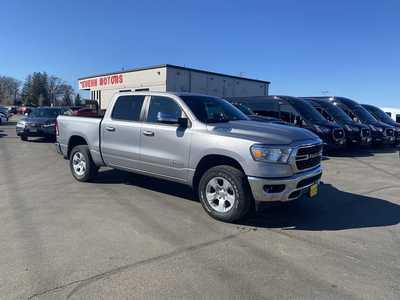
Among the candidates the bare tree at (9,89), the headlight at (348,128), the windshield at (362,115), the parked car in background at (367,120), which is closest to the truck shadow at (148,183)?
the headlight at (348,128)

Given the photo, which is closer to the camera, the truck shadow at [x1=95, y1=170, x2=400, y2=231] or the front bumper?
the front bumper

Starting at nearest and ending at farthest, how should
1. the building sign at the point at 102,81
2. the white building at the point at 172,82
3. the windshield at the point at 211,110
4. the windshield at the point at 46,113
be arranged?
the windshield at the point at 211,110 → the windshield at the point at 46,113 → the white building at the point at 172,82 → the building sign at the point at 102,81

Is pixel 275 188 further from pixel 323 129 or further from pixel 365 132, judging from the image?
pixel 365 132

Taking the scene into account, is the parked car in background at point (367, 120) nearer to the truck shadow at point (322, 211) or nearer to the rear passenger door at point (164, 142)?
the truck shadow at point (322, 211)

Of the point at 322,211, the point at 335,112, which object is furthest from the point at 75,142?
the point at 335,112

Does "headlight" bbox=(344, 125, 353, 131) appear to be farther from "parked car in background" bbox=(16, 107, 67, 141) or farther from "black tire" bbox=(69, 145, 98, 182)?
"parked car in background" bbox=(16, 107, 67, 141)

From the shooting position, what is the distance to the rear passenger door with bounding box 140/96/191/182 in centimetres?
573

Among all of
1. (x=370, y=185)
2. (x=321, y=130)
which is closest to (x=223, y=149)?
(x=370, y=185)

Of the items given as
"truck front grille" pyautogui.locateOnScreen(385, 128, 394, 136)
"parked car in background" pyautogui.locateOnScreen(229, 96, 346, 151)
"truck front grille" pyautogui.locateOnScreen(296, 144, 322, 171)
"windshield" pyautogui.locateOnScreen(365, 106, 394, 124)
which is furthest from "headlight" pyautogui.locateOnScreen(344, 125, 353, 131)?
"truck front grille" pyautogui.locateOnScreen(296, 144, 322, 171)

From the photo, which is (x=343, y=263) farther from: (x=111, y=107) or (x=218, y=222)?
(x=111, y=107)

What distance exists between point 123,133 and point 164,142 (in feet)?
3.57

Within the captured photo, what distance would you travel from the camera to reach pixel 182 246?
14.4ft

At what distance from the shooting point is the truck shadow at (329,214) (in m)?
5.30

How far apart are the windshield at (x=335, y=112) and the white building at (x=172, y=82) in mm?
16709
